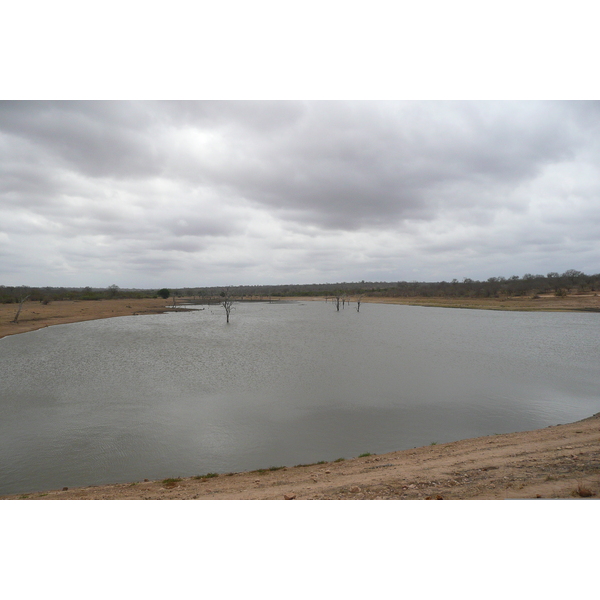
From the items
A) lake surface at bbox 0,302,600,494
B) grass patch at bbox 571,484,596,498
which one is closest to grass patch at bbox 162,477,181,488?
lake surface at bbox 0,302,600,494

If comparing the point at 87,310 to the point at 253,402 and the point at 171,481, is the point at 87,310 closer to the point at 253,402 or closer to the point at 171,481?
the point at 253,402

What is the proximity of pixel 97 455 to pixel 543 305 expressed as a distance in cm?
7485

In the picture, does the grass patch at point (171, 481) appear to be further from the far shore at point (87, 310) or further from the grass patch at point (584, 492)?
the far shore at point (87, 310)

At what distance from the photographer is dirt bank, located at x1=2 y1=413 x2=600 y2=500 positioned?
5.65 m

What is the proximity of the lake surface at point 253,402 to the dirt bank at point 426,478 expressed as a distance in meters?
1.09

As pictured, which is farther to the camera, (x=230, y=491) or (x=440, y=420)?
(x=440, y=420)

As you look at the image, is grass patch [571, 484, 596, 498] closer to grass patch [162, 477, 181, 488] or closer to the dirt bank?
the dirt bank

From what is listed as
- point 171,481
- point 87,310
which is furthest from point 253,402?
point 87,310

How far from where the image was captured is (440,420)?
11805 millimetres

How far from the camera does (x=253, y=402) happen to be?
13742mm

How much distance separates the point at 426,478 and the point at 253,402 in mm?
8695

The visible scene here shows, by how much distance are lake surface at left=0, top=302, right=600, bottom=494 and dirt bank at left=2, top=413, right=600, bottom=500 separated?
3.59 ft

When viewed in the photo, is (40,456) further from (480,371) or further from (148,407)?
(480,371)

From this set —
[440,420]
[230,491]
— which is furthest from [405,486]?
[440,420]
